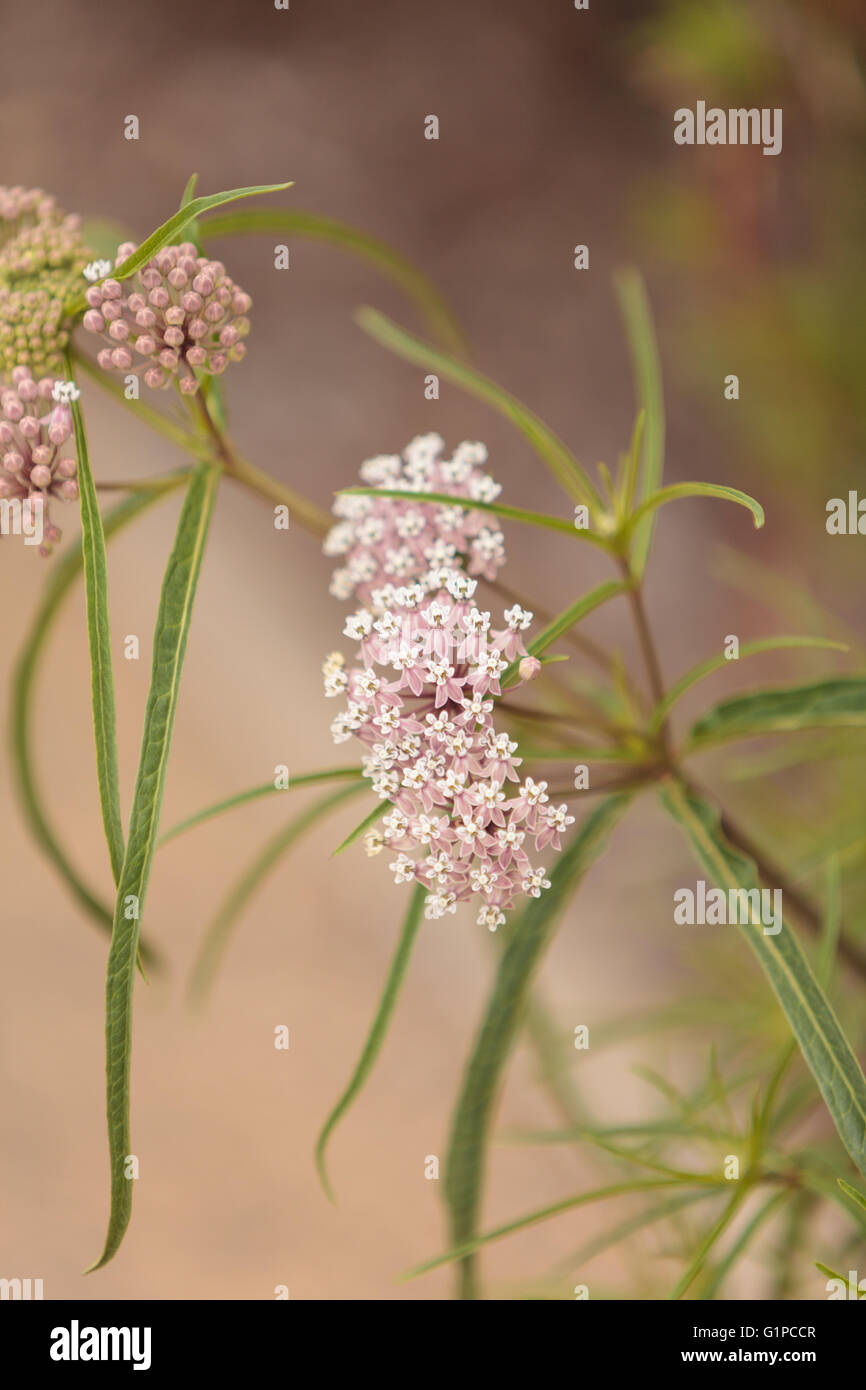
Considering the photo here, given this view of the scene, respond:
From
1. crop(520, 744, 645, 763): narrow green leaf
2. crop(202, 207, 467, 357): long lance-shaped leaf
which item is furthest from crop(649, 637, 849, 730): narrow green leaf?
crop(202, 207, 467, 357): long lance-shaped leaf

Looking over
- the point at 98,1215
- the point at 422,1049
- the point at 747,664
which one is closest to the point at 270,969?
the point at 422,1049

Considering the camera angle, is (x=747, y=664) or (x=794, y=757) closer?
(x=794, y=757)

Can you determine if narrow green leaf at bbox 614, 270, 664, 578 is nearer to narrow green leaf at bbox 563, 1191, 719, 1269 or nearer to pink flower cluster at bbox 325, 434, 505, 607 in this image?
pink flower cluster at bbox 325, 434, 505, 607

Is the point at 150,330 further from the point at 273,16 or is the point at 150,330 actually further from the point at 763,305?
the point at 273,16

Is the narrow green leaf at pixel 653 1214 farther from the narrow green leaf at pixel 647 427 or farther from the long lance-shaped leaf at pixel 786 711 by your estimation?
the narrow green leaf at pixel 647 427

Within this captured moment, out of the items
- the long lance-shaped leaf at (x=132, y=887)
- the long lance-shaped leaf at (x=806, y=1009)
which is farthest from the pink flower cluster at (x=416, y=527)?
the long lance-shaped leaf at (x=806, y=1009)
